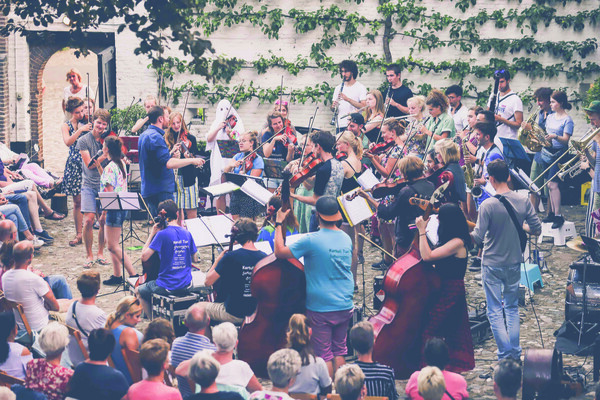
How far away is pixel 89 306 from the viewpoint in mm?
6832

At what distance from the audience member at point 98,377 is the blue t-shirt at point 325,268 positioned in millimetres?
1779

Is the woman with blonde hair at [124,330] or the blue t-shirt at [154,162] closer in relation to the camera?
the woman with blonde hair at [124,330]

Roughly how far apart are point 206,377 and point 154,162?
205 inches

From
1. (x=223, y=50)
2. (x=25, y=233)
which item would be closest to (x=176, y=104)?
(x=223, y=50)

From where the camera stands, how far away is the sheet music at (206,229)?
857cm

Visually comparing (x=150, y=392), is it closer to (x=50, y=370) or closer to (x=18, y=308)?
(x=50, y=370)

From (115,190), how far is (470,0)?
8501 millimetres

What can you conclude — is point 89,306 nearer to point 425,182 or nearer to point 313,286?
point 313,286

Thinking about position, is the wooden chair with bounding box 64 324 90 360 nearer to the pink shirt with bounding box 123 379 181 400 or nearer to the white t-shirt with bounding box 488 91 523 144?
the pink shirt with bounding box 123 379 181 400

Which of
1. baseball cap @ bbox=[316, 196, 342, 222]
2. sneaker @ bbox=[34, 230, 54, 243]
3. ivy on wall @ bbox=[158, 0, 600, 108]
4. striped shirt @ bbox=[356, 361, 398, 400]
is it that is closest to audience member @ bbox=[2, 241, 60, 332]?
baseball cap @ bbox=[316, 196, 342, 222]

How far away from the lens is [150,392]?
5.50 metres

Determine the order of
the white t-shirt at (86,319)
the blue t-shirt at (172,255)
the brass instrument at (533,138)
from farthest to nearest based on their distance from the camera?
1. the brass instrument at (533,138)
2. the blue t-shirt at (172,255)
3. the white t-shirt at (86,319)

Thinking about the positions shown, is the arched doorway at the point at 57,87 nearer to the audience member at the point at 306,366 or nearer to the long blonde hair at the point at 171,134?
the long blonde hair at the point at 171,134

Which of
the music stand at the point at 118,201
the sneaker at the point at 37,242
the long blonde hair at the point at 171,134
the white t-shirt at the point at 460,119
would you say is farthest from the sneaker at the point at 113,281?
the white t-shirt at the point at 460,119
